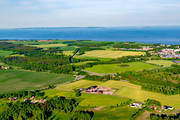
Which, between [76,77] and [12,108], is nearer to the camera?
[12,108]

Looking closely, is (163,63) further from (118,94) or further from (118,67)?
(118,94)

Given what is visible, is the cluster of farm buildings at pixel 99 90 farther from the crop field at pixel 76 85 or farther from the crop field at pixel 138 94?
the crop field at pixel 76 85

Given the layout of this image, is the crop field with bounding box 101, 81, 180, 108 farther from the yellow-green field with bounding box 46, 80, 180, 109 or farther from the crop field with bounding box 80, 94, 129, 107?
the crop field with bounding box 80, 94, 129, 107

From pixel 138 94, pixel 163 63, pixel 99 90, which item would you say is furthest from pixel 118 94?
pixel 163 63

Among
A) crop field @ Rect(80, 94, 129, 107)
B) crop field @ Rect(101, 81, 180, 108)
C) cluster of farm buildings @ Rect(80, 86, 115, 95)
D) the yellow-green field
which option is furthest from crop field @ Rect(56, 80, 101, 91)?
crop field @ Rect(80, 94, 129, 107)

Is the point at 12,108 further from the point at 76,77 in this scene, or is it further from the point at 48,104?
the point at 76,77

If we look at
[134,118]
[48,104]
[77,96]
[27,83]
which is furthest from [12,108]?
[134,118]
